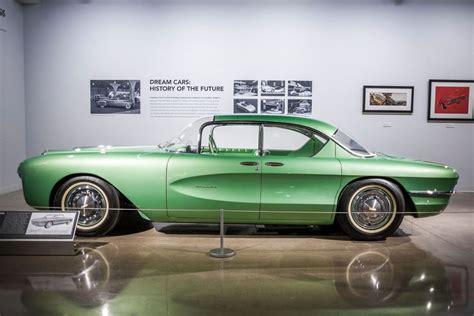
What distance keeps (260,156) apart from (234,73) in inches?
140

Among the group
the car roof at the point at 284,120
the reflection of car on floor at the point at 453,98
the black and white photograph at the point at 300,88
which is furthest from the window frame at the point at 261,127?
the reflection of car on floor at the point at 453,98

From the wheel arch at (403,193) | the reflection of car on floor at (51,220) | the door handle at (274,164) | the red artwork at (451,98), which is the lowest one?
the reflection of car on floor at (51,220)

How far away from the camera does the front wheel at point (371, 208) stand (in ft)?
14.5

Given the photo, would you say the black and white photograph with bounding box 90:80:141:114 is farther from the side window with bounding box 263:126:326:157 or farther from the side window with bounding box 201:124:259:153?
the side window with bounding box 263:126:326:157

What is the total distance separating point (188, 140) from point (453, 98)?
5376 millimetres

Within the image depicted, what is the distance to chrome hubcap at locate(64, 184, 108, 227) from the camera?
175 inches

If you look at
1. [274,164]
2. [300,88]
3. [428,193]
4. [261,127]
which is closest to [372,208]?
[428,193]

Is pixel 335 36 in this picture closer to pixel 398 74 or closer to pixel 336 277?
pixel 398 74

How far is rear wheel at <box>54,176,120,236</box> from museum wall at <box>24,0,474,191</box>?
3382 mm

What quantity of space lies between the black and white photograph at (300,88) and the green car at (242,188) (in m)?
3.34

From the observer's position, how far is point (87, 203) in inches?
176

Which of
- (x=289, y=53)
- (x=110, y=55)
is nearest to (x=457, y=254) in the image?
(x=289, y=53)

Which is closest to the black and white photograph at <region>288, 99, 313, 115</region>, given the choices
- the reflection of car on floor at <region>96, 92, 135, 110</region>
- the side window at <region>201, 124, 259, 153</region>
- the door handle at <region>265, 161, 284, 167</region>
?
the side window at <region>201, 124, 259, 153</region>

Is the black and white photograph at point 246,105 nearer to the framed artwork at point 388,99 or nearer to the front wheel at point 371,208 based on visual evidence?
the framed artwork at point 388,99
